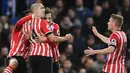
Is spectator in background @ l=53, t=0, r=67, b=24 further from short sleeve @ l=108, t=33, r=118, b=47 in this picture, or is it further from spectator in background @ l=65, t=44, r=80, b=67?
short sleeve @ l=108, t=33, r=118, b=47

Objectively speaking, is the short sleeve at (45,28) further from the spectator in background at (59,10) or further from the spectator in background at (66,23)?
the spectator in background at (59,10)

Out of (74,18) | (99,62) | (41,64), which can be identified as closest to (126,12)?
(74,18)

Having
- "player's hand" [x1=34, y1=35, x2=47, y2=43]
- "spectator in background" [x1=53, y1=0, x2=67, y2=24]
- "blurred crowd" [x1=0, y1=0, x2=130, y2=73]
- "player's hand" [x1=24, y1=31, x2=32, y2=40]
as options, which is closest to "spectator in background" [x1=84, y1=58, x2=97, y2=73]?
"blurred crowd" [x1=0, y1=0, x2=130, y2=73]

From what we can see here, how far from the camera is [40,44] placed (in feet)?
42.7

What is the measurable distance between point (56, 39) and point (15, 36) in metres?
1.06

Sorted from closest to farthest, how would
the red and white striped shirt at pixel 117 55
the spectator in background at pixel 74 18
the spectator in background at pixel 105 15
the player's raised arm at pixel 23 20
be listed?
the red and white striped shirt at pixel 117 55 → the player's raised arm at pixel 23 20 → the spectator in background at pixel 105 15 → the spectator in background at pixel 74 18

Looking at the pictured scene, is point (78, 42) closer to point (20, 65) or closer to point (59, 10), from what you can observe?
point (59, 10)

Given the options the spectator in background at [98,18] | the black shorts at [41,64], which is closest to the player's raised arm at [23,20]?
the black shorts at [41,64]

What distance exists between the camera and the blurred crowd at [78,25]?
55.8ft

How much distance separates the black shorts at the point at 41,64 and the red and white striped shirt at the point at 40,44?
8 cm

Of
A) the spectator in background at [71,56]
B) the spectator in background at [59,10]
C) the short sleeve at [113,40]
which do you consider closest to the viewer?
the short sleeve at [113,40]

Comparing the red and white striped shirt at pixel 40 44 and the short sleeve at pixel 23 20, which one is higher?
the short sleeve at pixel 23 20

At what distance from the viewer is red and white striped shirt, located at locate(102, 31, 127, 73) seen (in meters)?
12.4

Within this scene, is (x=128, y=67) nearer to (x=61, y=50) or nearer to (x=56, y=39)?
(x=61, y=50)
